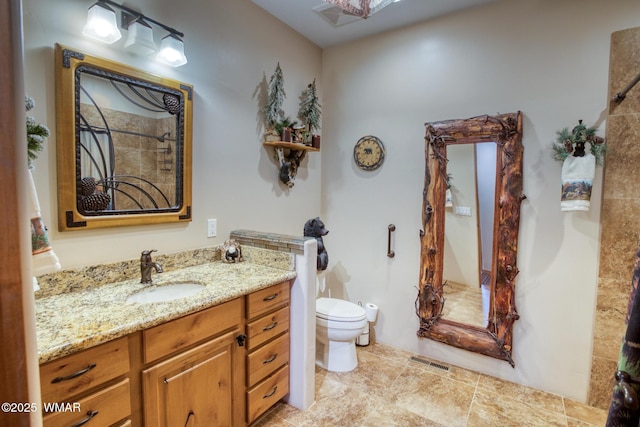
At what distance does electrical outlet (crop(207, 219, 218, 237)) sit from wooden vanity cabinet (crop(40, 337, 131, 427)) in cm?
101

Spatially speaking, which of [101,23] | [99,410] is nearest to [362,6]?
[101,23]

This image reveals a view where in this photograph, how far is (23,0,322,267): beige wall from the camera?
1.40 metres

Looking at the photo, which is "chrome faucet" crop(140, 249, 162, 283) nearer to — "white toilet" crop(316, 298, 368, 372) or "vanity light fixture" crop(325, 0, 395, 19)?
"white toilet" crop(316, 298, 368, 372)

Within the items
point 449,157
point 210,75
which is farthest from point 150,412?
point 449,157

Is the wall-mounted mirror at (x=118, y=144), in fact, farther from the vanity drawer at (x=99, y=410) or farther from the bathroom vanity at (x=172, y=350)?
the vanity drawer at (x=99, y=410)

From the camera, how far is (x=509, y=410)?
203 centimetres

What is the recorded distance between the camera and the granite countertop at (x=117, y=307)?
3.42ft

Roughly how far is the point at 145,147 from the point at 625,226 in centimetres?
291

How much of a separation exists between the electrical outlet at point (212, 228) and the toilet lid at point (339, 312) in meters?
0.99

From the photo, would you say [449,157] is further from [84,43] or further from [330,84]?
[84,43]

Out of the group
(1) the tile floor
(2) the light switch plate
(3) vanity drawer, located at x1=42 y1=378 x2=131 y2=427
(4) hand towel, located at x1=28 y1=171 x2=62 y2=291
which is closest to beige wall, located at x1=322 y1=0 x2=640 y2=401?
(1) the tile floor

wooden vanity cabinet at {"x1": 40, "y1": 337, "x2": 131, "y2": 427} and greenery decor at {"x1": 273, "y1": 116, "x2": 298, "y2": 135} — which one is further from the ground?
greenery decor at {"x1": 273, "y1": 116, "x2": 298, "y2": 135}

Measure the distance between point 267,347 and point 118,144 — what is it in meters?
1.37

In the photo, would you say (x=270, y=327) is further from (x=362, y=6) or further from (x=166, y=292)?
(x=362, y=6)
